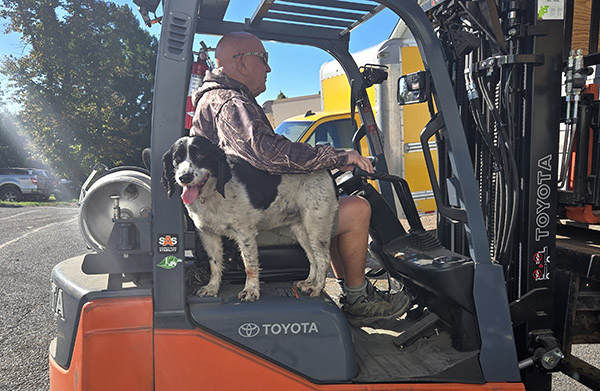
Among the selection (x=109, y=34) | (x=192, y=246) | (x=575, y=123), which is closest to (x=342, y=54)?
(x=575, y=123)

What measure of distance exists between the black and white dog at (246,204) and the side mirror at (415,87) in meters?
0.65

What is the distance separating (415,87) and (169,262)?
1.58 metres

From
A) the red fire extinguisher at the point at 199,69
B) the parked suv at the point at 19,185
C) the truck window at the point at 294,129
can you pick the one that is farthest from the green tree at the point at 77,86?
the red fire extinguisher at the point at 199,69

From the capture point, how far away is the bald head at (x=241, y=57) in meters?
2.52

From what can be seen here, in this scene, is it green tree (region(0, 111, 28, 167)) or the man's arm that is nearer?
the man's arm

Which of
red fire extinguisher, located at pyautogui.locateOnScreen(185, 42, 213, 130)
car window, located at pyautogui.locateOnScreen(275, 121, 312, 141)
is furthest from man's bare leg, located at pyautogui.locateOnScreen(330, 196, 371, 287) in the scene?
car window, located at pyautogui.locateOnScreen(275, 121, 312, 141)

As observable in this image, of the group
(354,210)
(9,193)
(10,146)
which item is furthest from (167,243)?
(10,146)

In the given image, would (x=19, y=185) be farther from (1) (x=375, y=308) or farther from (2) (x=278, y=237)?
(1) (x=375, y=308)

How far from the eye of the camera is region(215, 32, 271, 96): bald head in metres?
2.52

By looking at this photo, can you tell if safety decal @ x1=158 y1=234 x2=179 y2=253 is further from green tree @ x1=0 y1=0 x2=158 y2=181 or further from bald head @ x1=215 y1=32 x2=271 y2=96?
green tree @ x1=0 y1=0 x2=158 y2=181

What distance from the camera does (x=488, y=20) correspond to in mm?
2441

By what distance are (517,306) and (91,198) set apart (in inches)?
95.5

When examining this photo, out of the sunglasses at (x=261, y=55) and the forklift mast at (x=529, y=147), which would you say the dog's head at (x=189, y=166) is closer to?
the sunglasses at (x=261, y=55)

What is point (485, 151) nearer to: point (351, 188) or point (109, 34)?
point (351, 188)
